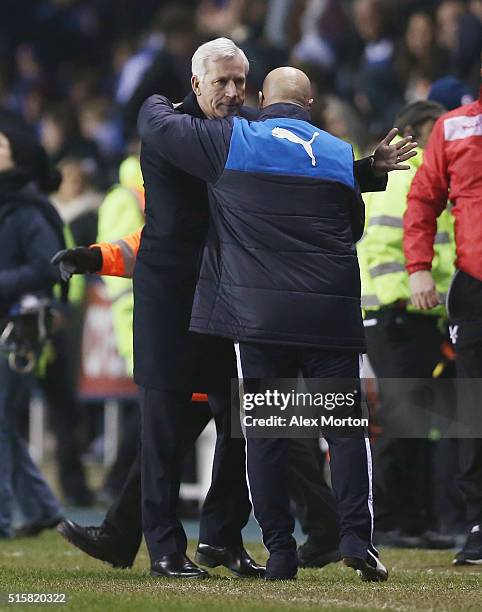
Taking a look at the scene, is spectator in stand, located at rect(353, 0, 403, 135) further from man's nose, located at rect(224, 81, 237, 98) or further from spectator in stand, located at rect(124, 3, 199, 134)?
man's nose, located at rect(224, 81, 237, 98)

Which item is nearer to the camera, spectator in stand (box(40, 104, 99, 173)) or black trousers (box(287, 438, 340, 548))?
black trousers (box(287, 438, 340, 548))

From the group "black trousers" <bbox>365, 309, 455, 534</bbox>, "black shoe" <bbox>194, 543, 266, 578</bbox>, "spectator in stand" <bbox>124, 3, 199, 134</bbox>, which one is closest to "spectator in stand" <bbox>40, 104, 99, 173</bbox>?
"spectator in stand" <bbox>124, 3, 199, 134</bbox>

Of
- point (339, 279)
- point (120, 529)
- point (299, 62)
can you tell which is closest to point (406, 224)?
point (339, 279)

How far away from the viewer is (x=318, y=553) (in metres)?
8.05

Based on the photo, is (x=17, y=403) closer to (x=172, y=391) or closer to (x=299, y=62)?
(x=172, y=391)

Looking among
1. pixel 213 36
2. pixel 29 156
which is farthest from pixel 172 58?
pixel 29 156

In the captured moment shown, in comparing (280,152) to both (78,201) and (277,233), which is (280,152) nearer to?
(277,233)

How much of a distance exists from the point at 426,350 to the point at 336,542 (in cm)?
146

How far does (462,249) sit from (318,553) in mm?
1606

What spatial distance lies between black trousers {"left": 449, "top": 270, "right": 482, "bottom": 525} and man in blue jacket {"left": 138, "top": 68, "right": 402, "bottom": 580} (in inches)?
50.5

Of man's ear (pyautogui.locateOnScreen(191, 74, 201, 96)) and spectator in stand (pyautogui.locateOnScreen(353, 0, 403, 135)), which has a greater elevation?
spectator in stand (pyautogui.locateOnScreen(353, 0, 403, 135))

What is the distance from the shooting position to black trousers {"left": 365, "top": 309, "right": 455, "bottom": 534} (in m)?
9.10

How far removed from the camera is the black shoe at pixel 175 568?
707cm

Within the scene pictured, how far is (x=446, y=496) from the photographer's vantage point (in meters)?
9.65
